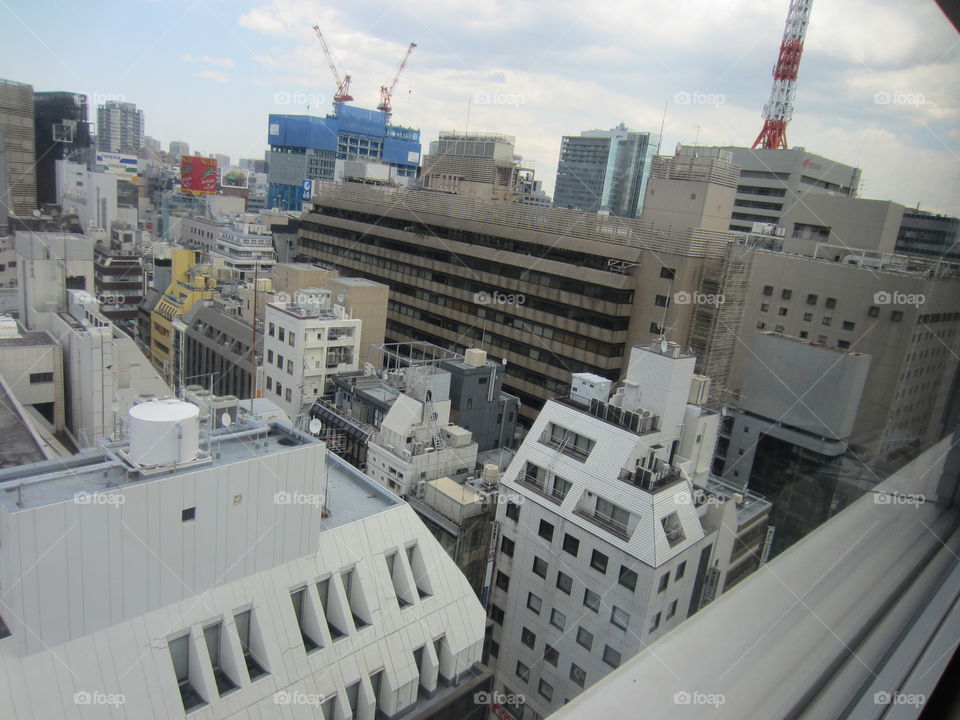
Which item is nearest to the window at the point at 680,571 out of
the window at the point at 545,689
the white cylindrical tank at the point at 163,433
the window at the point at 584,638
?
the window at the point at 584,638

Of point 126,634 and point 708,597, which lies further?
point 708,597

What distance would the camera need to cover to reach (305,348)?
10.2m

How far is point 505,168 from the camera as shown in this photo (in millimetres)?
18984

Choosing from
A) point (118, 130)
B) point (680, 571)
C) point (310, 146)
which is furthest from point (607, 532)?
point (118, 130)

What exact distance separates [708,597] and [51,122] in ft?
57.3

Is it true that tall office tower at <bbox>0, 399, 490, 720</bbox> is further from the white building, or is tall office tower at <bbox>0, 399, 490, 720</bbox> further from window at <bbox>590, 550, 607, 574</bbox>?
the white building

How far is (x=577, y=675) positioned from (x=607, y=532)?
1562mm

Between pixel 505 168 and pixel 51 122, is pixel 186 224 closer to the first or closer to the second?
pixel 51 122

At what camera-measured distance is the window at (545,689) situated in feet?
20.2

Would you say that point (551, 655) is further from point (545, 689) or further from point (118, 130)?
point (118, 130)

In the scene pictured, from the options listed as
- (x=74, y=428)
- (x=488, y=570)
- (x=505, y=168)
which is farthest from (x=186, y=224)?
(x=488, y=570)

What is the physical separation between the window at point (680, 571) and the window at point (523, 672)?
6.59 ft

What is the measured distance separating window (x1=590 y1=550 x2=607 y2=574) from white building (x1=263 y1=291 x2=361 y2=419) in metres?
6.18

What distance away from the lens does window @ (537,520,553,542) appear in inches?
245
